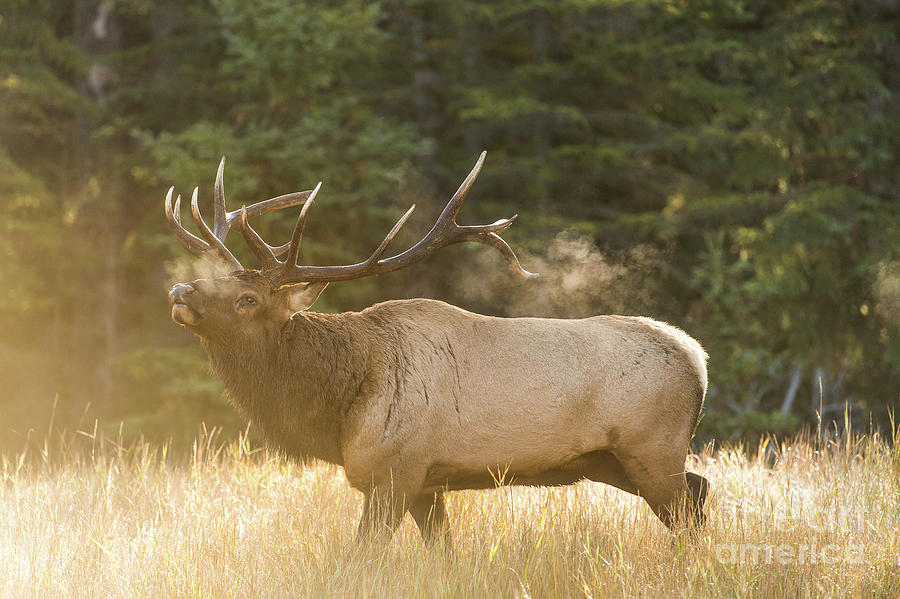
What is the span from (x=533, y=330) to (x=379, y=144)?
26.2ft

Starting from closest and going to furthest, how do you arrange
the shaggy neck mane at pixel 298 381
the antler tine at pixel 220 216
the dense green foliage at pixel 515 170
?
the shaggy neck mane at pixel 298 381 → the antler tine at pixel 220 216 → the dense green foliage at pixel 515 170

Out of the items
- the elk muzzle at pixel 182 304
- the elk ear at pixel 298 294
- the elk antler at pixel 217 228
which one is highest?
the elk antler at pixel 217 228

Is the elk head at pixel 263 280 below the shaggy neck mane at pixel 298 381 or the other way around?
the other way around

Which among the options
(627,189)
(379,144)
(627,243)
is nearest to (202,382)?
(379,144)

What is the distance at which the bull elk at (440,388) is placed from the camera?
16.0 feet

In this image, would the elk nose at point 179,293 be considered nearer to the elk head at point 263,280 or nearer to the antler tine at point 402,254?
the elk head at point 263,280

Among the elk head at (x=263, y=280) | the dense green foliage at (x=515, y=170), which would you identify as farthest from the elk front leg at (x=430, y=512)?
the dense green foliage at (x=515, y=170)

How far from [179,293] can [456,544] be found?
6.32ft

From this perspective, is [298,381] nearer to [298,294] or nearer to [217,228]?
[298,294]

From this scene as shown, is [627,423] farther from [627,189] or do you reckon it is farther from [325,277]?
[627,189]

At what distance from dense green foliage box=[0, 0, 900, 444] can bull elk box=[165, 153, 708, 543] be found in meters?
7.37

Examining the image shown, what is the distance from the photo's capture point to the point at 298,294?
17.1 ft

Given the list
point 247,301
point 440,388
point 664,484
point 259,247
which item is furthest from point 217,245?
point 664,484

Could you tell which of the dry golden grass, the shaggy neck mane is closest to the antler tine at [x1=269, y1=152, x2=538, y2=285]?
the shaggy neck mane
